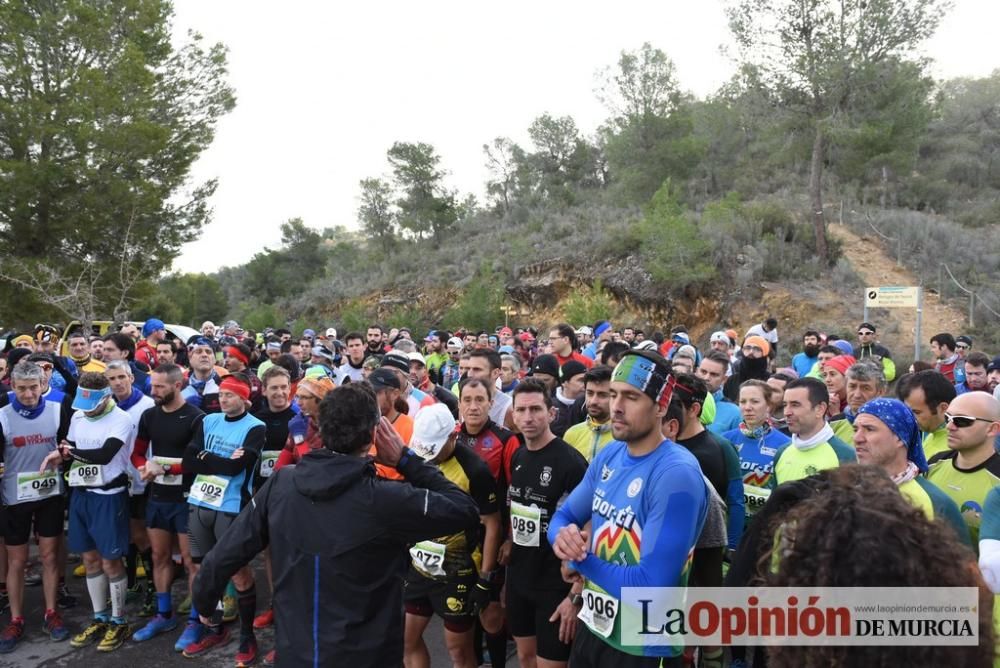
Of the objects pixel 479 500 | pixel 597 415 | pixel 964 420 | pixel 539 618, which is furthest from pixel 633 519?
pixel 964 420

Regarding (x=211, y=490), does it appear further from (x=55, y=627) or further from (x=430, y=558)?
(x=430, y=558)

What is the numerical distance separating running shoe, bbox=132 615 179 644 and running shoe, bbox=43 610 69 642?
0.56 metres

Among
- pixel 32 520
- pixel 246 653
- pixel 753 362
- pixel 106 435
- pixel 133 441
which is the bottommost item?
pixel 246 653

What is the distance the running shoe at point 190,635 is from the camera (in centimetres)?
490

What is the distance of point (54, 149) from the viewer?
1941cm

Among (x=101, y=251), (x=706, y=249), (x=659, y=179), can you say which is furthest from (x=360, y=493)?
(x=659, y=179)

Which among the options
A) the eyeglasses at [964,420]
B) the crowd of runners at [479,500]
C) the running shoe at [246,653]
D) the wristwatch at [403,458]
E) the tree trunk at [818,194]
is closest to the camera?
the crowd of runners at [479,500]

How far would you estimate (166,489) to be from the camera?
5191 mm

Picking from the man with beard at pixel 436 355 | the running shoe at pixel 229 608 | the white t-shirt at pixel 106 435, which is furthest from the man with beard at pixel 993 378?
the white t-shirt at pixel 106 435

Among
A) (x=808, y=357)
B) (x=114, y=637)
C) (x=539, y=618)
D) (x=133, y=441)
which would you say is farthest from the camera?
(x=808, y=357)

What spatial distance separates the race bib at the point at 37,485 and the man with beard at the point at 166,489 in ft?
2.34

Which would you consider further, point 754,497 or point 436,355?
point 436,355

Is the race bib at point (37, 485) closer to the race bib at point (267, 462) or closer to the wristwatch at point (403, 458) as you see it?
the race bib at point (267, 462)

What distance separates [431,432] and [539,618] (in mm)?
1234
